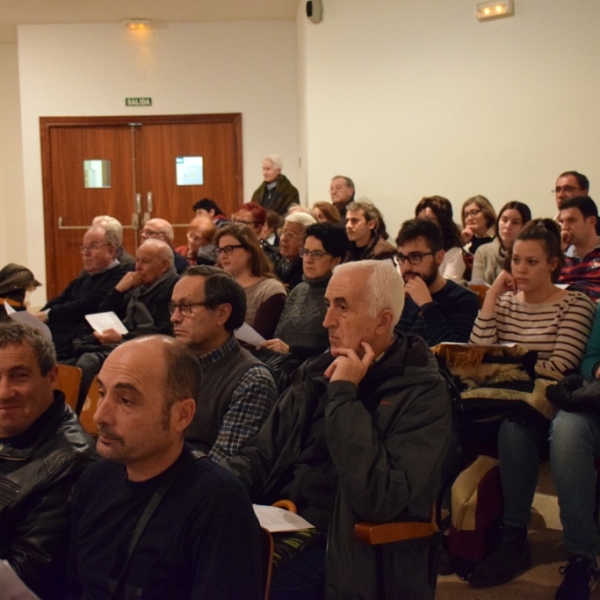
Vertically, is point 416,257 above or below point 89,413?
above

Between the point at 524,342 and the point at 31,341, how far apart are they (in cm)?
191

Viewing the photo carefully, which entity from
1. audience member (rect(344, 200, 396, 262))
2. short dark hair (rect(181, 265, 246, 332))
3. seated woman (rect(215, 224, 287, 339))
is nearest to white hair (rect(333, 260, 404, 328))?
short dark hair (rect(181, 265, 246, 332))

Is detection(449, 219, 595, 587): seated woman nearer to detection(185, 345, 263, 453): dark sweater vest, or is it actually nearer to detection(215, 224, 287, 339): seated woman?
detection(185, 345, 263, 453): dark sweater vest

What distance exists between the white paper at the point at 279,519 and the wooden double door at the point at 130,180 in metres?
7.78

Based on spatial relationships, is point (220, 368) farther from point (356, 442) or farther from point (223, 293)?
point (356, 442)

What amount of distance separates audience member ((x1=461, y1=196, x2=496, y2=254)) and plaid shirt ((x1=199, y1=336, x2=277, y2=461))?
11.5ft

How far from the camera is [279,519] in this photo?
6.61 ft

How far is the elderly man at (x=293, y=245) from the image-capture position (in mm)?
4785

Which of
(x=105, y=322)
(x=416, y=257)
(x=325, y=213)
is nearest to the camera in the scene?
(x=416, y=257)

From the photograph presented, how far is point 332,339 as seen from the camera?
2.20m

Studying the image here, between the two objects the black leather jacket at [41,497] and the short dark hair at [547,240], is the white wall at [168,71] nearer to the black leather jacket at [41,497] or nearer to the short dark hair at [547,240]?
the short dark hair at [547,240]

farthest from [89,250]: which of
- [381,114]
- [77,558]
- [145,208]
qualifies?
[145,208]

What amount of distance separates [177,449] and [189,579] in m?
0.25

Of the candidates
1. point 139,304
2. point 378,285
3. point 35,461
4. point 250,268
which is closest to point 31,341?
point 35,461
